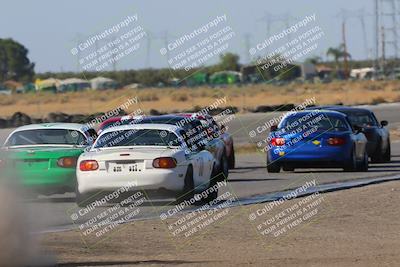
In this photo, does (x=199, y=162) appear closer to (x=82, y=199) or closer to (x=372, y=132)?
(x=82, y=199)

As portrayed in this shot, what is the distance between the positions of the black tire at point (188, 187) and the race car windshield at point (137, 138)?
1.87ft

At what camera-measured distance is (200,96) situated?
356 feet

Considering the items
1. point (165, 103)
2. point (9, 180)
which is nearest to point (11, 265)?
point (9, 180)

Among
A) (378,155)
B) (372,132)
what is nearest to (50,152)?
(372,132)

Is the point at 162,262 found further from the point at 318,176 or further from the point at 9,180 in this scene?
the point at 318,176

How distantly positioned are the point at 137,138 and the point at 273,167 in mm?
8426

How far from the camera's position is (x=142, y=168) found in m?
19.5

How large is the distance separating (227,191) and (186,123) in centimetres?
203

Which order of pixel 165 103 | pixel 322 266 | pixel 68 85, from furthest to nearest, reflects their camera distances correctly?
pixel 68 85, pixel 165 103, pixel 322 266

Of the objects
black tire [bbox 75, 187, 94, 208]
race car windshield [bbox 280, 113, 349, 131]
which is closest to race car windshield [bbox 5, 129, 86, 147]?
black tire [bbox 75, 187, 94, 208]

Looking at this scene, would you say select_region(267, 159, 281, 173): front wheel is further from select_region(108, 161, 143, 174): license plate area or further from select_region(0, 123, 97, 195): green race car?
select_region(108, 161, 143, 174): license plate area

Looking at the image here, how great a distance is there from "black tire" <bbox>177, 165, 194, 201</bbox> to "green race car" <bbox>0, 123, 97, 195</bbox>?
2.13 meters

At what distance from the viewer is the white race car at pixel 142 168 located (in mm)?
19531

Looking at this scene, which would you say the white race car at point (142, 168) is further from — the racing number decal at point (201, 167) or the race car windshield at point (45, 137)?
the race car windshield at point (45, 137)
